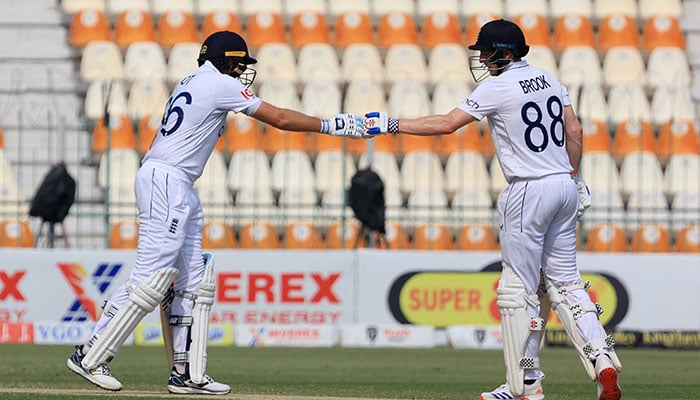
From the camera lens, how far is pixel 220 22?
19484 mm

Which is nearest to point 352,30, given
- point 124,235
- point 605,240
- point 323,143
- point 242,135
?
point 323,143

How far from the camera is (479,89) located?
23.5 feet

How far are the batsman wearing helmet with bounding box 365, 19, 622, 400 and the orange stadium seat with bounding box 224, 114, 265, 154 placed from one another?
10.3 m

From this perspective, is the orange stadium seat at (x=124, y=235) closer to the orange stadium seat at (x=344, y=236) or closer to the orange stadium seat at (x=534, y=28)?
the orange stadium seat at (x=344, y=236)

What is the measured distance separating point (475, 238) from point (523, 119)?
909cm

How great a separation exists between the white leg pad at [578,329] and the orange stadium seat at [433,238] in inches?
348

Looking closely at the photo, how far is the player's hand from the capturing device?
7.46 m

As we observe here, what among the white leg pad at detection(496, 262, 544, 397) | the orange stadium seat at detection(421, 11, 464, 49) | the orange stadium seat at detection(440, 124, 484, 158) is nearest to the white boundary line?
the white leg pad at detection(496, 262, 544, 397)

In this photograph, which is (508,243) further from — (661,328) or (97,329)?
(661,328)

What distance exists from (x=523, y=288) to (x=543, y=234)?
11.4 inches

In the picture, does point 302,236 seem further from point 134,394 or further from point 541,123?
point 541,123

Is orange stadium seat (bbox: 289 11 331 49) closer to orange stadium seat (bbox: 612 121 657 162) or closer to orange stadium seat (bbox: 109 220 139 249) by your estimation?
orange stadium seat (bbox: 612 121 657 162)

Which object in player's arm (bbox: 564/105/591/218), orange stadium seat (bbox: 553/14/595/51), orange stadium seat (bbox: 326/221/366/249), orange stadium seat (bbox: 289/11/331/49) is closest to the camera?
player's arm (bbox: 564/105/591/218)

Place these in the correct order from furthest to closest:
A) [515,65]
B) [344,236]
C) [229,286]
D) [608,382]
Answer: [344,236] < [229,286] < [515,65] < [608,382]
